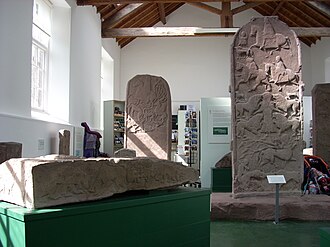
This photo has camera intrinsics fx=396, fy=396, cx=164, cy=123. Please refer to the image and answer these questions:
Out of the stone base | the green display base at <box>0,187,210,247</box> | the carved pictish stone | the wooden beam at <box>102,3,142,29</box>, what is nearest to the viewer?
the green display base at <box>0,187,210,247</box>

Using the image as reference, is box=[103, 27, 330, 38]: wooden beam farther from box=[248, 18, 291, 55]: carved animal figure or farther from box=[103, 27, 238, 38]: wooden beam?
box=[248, 18, 291, 55]: carved animal figure

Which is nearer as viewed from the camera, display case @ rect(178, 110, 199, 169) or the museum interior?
the museum interior

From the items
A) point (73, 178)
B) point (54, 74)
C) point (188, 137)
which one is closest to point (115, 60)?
point (188, 137)

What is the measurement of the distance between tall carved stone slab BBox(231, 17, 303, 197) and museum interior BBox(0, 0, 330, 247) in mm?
16

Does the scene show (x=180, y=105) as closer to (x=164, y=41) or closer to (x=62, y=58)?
(x=164, y=41)

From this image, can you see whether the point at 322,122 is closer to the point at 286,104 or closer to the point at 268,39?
the point at 286,104

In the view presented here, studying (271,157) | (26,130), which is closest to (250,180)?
(271,157)

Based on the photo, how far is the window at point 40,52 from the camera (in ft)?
26.1

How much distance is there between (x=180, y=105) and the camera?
49.0 ft

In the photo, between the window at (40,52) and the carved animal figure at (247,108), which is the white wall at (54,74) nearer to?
the window at (40,52)

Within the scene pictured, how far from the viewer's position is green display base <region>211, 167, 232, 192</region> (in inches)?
342

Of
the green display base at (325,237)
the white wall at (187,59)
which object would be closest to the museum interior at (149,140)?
the green display base at (325,237)

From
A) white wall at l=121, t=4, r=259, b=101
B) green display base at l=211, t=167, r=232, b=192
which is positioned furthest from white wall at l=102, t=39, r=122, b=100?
green display base at l=211, t=167, r=232, b=192

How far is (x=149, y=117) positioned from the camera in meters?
8.85
